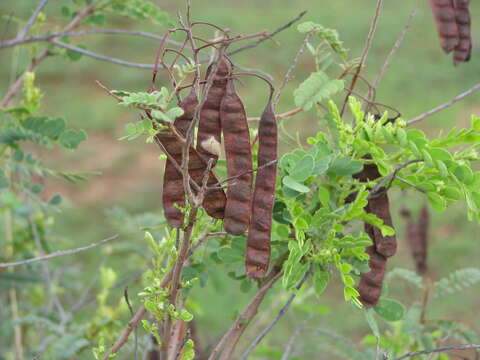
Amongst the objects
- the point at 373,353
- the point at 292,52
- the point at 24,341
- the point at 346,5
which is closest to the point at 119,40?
the point at 292,52

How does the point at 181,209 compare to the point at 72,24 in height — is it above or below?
below

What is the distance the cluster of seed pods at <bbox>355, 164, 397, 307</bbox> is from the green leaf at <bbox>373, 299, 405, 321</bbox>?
0.06 meters

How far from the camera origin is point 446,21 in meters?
1.81

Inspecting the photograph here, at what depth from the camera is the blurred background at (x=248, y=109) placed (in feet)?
15.8

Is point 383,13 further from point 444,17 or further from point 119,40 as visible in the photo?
point 444,17

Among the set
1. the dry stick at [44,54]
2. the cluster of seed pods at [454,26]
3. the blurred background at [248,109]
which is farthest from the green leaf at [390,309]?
the blurred background at [248,109]

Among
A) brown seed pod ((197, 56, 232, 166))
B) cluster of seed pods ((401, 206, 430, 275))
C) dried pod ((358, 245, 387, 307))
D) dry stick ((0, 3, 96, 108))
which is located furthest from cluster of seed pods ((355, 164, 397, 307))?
dry stick ((0, 3, 96, 108))

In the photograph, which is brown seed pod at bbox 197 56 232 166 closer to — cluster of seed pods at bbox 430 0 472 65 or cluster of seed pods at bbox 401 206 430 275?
cluster of seed pods at bbox 430 0 472 65

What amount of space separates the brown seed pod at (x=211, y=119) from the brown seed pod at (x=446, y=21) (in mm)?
813

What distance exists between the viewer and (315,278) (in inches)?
56.7

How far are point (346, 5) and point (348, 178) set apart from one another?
8544mm

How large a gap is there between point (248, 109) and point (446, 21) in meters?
5.28

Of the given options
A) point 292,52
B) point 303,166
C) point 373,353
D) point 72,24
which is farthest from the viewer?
point 292,52

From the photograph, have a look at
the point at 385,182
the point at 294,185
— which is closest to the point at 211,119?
the point at 294,185
